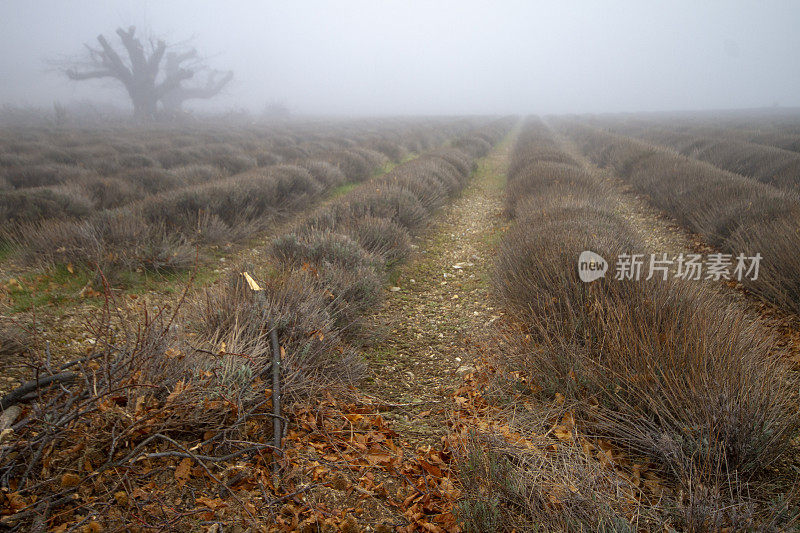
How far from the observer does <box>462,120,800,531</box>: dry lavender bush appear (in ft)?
5.11

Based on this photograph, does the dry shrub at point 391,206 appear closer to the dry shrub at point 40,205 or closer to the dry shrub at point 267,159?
the dry shrub at point 40,205

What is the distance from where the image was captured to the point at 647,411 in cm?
205

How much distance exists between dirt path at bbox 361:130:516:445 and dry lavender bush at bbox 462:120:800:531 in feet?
1.72

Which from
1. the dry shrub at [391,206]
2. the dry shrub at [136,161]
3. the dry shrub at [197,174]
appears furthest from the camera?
the dry shrub at [136,161]

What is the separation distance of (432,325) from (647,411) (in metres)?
2.12

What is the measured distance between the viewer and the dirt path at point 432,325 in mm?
2723

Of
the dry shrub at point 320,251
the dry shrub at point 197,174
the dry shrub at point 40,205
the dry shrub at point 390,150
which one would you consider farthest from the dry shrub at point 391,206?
the dry shrub at point 390,150

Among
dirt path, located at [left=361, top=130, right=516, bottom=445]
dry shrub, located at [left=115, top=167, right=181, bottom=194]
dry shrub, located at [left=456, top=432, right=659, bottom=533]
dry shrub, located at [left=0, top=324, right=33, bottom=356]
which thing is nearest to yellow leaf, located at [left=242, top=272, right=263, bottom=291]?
dirt path, located at [left=361, top=130, right=516, bottom=445]

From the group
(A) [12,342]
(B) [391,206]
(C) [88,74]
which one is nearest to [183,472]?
(A) [12,342]

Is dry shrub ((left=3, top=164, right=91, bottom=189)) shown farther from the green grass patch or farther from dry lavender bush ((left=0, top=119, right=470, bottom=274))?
the green grass patch

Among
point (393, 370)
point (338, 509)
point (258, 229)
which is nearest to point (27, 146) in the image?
point (258, 229)

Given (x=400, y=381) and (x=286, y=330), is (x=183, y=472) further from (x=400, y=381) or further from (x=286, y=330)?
(x=400, y=381)

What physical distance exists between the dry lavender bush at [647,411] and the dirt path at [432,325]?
523 mm

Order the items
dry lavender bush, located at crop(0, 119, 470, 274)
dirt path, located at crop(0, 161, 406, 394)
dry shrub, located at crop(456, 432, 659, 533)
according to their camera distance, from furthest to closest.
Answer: dry lavender bush, located at crop(0, 119, 470, 274) < dirt path, located at crop(0, 161, 406, 394) < dry shrub, located at crop(456, 432, 659, 533)
